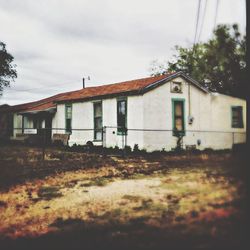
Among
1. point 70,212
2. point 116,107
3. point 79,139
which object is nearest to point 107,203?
point 70,212

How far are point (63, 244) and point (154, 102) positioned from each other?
1174cm

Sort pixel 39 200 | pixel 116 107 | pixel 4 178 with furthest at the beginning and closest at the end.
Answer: pixel 116 107
pixel 4 178
pixel 39 200

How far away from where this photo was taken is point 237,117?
2311mm

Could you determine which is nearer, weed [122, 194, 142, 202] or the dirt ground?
the dirt ground

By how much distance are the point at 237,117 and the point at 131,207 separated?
8.59 feet

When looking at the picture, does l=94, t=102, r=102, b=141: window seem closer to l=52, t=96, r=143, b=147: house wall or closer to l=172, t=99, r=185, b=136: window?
l=52, t=96, r=143, b=147: house wall

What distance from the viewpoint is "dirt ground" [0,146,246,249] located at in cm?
178

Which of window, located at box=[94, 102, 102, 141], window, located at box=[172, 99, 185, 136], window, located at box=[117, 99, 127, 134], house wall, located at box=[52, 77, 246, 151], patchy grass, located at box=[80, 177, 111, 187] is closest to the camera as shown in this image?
patchy grass, located at box=[80, 177, 111, 187]

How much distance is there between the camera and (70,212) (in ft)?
16.9

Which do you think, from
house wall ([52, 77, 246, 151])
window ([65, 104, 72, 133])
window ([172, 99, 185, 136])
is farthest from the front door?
window ([172, 99, 185, 136])

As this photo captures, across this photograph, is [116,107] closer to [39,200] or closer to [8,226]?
[39,200]

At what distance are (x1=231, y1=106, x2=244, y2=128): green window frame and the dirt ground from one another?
0.36 meters

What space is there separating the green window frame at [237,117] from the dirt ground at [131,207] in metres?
0.36

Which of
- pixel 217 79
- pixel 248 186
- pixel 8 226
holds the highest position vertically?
pixel 217 79
